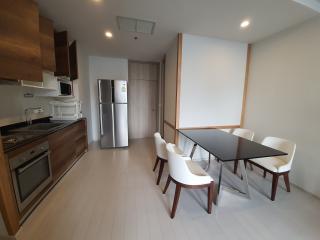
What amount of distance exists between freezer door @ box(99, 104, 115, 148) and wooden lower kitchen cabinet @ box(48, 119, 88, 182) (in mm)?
457

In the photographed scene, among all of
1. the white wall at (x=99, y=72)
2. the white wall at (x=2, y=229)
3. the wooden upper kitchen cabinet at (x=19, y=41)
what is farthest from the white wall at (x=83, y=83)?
the white wall at (x=2, y=229)

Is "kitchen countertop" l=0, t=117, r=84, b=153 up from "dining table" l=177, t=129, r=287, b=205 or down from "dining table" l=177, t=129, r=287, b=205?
up

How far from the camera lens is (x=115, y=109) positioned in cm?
375

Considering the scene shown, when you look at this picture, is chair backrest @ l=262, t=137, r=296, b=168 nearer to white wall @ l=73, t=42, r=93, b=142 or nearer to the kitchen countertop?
the kitchen countertop

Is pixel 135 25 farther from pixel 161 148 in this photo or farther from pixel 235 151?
pixel 235 151

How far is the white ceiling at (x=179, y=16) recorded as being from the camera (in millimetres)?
1854

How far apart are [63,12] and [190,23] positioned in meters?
1.93

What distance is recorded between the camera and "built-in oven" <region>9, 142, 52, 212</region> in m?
1.49

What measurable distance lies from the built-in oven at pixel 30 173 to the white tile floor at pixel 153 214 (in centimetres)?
24

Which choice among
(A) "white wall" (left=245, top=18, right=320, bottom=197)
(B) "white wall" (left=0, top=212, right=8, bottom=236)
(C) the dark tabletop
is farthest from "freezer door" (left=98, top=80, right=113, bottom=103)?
(A) "white wall" (left=245, top=18, right=320, bottom=197)

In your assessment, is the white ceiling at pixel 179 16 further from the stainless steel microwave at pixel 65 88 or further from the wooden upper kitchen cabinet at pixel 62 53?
the stainless steel microwave at pixel 65 88

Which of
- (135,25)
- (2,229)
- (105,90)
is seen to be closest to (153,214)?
(2,229)

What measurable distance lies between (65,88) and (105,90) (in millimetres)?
936

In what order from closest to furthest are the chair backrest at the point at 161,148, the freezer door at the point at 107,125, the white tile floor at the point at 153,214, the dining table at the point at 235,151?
the white tile floor at the point at 153,214 → the dining table at the point at 235,151 → the chair backrest at the point at 161,148 → the freezer door at the point at 107,125
